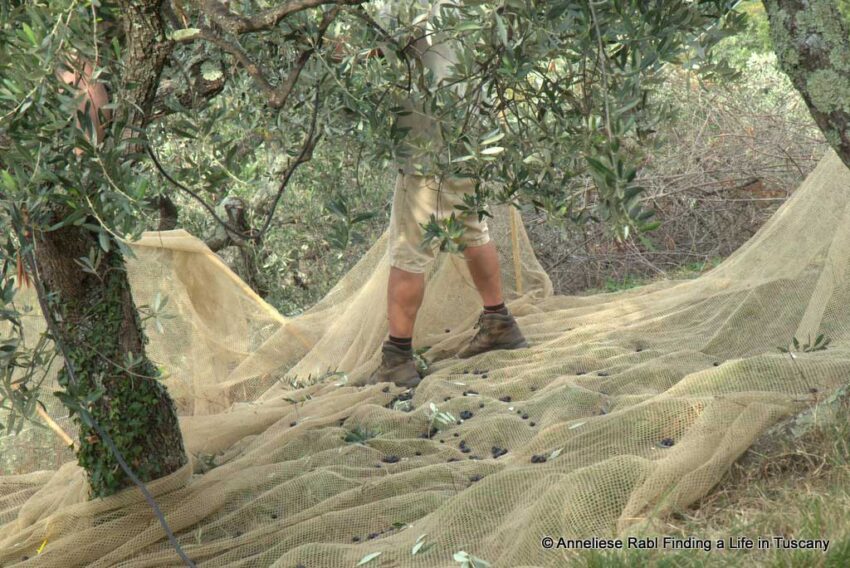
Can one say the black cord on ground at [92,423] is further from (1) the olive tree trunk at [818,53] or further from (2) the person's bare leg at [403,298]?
(1) the olive tree trunk at [818,53]

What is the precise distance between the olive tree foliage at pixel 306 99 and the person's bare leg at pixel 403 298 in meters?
1.58

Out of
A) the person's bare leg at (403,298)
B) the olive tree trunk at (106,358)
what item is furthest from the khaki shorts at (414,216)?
the olive tree trunk at (106,358)

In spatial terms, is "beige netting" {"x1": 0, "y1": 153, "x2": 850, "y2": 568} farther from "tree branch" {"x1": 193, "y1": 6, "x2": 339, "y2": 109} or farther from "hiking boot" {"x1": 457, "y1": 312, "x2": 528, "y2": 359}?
"tree branch" {"x1": 193, "y1": 6, "x2": 339, "y2": 109}

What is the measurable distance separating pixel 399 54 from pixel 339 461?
1667 millimetres

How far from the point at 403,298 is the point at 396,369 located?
0.37m

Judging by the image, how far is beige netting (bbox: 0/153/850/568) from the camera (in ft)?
9.19

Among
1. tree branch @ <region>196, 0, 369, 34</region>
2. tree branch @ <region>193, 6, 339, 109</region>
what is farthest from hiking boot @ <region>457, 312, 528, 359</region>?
tree branch @ <region>196, 0, 369, 34</region>

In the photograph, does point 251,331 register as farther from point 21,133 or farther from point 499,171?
point 21,133

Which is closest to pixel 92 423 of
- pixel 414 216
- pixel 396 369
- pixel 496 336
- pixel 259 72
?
pixel 259 72

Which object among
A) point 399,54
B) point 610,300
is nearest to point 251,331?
point 610,300

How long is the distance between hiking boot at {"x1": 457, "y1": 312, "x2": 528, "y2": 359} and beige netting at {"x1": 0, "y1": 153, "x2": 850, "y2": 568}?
11 cm

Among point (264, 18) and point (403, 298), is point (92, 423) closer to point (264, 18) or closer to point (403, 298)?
point (264, 18)

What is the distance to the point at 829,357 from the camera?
128 inches

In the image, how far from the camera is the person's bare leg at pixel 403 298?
15.9 ft
